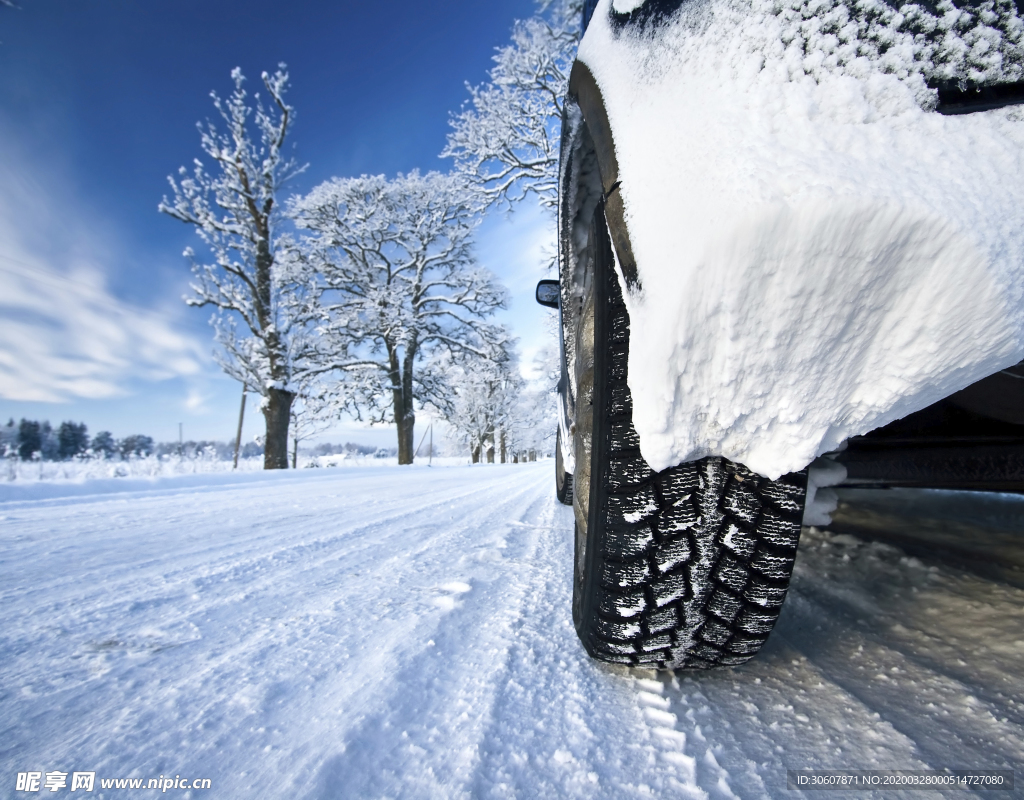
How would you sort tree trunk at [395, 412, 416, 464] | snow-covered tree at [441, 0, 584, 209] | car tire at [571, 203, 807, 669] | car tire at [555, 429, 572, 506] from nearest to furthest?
car tire at [571, 203, 807, 669] → car tire at [555, 429, 572, 506] → snow-covered tree at [441, 0, 584, 209] → tree trunk at [395, 412, 416, 464]

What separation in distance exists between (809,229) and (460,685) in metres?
0.78

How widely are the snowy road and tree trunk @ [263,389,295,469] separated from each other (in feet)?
24.7

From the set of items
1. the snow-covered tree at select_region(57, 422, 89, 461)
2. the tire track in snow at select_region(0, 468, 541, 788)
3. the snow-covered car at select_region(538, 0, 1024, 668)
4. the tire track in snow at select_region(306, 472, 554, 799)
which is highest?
the snow-covered tree at select_region(57, 422, 89, 461)

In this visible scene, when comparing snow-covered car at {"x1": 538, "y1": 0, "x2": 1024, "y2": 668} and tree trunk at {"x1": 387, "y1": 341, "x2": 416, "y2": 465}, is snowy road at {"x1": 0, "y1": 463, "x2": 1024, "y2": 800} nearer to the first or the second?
snow-covered car at {"x1": 538, "y1": 0, "x2": 1024, "y2": 668}

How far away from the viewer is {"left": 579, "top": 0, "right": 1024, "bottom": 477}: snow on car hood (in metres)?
0.39

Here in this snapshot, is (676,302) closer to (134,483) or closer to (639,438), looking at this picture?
(639,438)

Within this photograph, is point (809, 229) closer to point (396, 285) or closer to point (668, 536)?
point (668, 536)

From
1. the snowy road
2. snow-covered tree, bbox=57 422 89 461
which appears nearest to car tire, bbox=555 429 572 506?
the snowy road

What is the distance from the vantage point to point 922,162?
0.41 meters

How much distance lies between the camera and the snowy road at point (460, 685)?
522 millimetres

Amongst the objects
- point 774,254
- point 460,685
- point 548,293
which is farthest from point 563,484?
point 774,254

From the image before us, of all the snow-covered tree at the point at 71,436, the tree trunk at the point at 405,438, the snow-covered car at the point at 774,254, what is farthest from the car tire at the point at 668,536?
the snow-covered tree at the point at 71,436

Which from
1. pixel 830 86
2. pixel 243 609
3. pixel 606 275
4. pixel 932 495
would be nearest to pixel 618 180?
pixel 606 275

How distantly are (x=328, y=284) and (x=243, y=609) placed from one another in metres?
10.7
